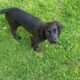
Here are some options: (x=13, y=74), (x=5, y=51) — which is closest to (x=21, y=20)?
(x=5, y=51)

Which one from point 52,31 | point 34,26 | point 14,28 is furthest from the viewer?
point 14,28

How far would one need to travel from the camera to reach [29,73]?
443cm

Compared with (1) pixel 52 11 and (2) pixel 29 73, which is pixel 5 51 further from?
(1) pixel 52 11

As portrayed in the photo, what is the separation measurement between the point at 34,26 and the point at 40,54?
1.74ft

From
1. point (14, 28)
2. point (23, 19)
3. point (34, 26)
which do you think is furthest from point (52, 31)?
point (14, 28)

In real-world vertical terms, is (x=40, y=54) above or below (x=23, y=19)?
below

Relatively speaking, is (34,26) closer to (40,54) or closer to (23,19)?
(23,19)

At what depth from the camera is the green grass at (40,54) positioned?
445 centimetres

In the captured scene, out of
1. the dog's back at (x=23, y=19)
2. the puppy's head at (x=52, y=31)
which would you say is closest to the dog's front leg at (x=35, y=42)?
the dog's back at (x=23, y=19)

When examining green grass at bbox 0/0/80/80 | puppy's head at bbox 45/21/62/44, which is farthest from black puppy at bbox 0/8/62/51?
green grass at bbox 0/0/80/80

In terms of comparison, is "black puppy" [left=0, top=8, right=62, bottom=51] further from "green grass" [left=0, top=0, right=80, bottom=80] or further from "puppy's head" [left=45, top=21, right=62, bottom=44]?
"green grass" [left=0, top=0, right=80, bottom=80]

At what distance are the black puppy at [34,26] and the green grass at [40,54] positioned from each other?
162 millimetres

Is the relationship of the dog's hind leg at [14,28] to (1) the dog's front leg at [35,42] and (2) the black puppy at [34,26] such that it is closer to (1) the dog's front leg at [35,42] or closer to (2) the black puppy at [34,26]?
(2) the black puppy at [34,26]

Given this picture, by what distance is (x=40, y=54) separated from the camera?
4.66 m
